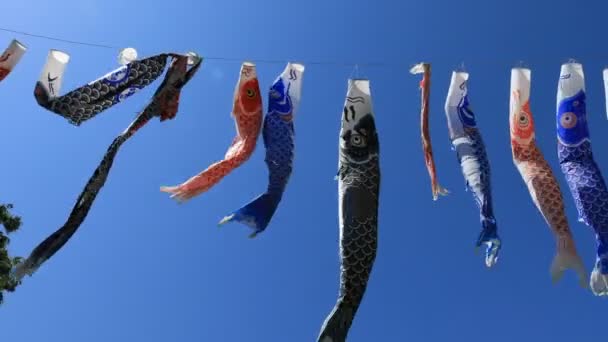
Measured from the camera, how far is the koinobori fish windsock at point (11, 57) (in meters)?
8.75

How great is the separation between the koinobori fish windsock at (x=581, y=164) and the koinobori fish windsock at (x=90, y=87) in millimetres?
5157

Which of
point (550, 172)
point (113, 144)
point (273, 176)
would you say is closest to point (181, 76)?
point (113, 144)

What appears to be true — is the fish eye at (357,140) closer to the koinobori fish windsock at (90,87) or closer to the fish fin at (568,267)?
the fish fin at (568,267)

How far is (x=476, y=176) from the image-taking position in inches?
339

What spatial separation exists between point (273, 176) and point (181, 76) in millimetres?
1939

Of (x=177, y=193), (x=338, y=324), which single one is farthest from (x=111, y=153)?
(x=338, y=324)

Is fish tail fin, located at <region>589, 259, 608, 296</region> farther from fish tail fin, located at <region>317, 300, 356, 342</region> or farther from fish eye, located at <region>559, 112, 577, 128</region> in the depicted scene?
fish tail fin, located at <region>317, 300, 356, 342</region>

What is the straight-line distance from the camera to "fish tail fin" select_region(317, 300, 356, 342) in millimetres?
6793

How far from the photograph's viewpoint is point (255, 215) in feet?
26.3

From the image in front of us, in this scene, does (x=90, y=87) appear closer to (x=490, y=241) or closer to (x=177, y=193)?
(x=177, y=193)

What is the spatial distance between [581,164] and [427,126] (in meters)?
1.93

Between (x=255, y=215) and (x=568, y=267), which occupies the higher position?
(x=255, y=215)

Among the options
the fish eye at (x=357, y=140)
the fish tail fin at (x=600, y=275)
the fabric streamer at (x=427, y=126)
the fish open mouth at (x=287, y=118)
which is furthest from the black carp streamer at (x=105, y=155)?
the fish tail fin at (x=600, y=275)

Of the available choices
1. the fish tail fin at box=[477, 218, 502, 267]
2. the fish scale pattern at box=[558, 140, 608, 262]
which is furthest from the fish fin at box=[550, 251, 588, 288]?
the fish tail fin at box=[477, 218, 502, 267]
